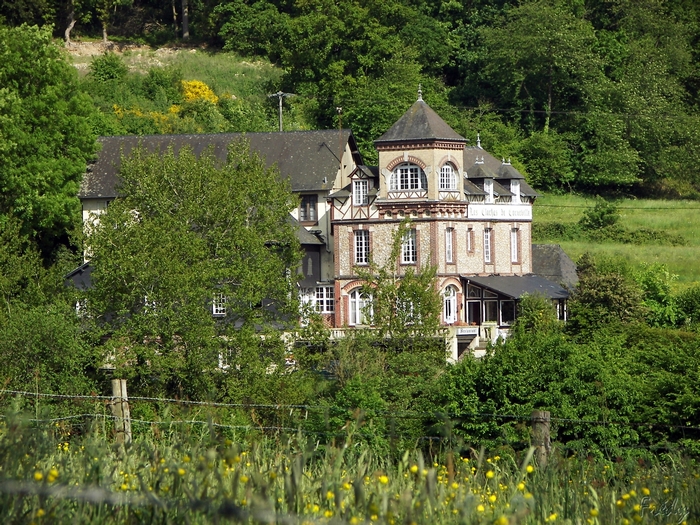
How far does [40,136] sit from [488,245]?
61.5ft

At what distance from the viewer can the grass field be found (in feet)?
182

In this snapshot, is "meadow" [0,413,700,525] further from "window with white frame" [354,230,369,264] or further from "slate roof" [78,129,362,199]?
"slate roof" [78,129,362,199]

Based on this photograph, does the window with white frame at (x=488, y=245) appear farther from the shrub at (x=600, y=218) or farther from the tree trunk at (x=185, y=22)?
the tree trunk at (x=185, y=22)

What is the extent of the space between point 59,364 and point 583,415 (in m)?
13.1

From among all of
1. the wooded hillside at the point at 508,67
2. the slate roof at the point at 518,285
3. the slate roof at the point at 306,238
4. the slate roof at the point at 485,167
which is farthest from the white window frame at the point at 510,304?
the wooded hillside at the point at 508,67

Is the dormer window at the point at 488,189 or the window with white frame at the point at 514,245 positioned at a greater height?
the dormer window at the point at 488,189

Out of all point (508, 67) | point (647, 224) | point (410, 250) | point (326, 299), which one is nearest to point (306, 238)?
point (326, 299)

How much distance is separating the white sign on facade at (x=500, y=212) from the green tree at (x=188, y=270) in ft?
42.9

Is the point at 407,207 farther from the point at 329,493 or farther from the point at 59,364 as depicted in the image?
the point at 329,493

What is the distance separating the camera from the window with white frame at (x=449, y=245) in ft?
159

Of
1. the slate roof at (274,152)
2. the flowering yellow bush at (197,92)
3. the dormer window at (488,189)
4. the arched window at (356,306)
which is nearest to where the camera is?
the arched window at (356,306)

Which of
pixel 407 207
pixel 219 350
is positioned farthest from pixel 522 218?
pixel 219 350

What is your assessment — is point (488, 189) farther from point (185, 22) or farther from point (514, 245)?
point (185, 22)

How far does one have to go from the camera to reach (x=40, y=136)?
49844mm
